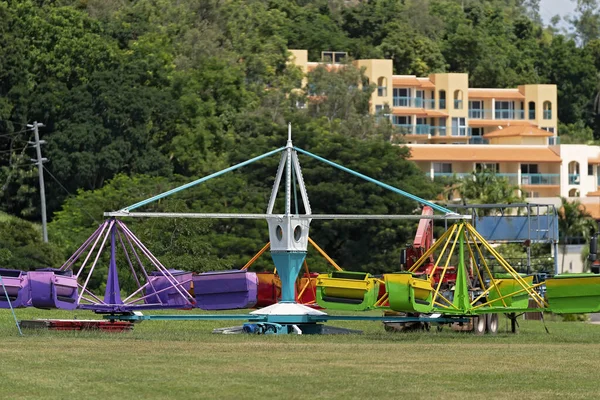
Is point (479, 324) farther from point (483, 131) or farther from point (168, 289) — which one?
point (483, 131)

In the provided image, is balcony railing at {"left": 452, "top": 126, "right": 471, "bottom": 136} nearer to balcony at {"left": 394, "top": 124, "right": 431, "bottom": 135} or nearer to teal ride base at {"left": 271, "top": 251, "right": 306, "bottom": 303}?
balcony at {"left": 394, "top": 124, "right": 431, "bottom": 135}

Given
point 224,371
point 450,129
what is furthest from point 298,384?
point 450,129

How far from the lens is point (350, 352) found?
93.9ft

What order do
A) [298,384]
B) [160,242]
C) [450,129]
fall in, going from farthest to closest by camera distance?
[450,129]
[160,242]
[298,384]

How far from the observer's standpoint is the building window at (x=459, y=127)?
14112 cm

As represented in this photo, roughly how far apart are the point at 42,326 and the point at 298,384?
1240cm

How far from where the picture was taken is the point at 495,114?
474 ft

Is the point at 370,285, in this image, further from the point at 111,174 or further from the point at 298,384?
the point at 111,174

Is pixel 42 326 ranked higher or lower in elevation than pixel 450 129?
lower

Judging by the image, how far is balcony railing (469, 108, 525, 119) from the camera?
143500 mm

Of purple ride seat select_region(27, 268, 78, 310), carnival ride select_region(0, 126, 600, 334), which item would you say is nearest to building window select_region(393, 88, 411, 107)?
carnival ride select_region(0, 126, 600, 334)

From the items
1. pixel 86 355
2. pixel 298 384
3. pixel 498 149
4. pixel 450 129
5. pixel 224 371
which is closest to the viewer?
pixel 298 384

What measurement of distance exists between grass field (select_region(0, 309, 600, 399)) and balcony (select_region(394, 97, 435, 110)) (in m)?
104

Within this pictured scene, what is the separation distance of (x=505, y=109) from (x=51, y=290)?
11362 centimetres
